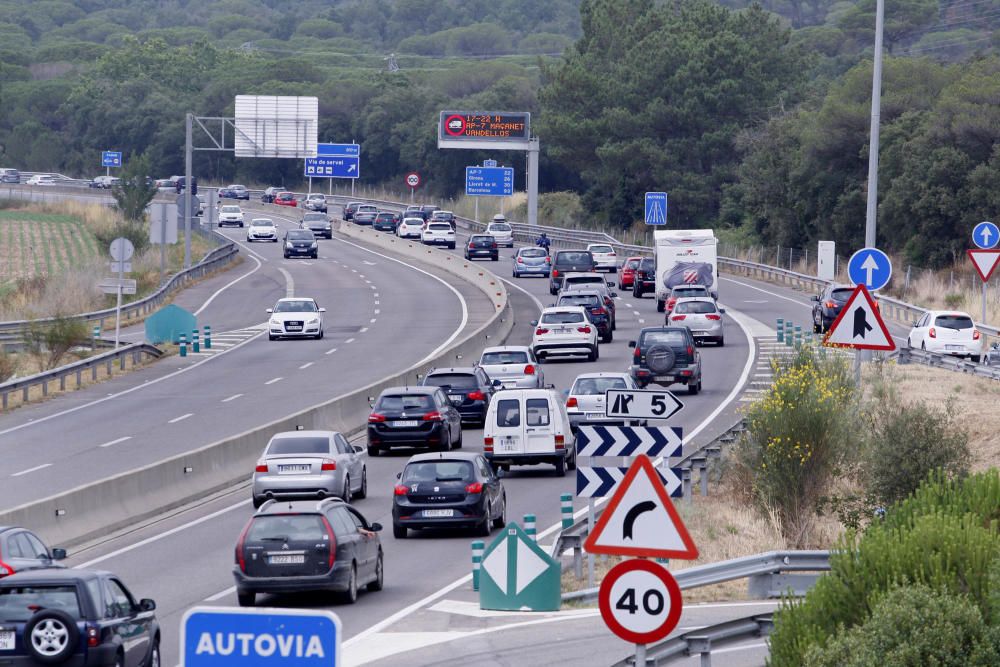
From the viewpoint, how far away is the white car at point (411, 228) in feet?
316

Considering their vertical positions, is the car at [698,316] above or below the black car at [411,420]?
above

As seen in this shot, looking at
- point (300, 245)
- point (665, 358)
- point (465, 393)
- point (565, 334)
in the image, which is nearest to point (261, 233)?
point (300, 245)

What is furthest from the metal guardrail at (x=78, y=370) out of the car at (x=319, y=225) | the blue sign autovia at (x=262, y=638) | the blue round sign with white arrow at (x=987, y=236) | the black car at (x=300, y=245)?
the car at (x=319, y=225)

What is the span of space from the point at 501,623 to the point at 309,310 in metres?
36.0

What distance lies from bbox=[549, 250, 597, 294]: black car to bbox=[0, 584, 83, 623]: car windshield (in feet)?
169

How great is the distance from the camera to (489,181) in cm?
10900

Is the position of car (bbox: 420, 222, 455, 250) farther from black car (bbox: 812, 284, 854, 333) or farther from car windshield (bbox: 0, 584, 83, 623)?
car windshield (bbox: 0, 584, 83, 623)

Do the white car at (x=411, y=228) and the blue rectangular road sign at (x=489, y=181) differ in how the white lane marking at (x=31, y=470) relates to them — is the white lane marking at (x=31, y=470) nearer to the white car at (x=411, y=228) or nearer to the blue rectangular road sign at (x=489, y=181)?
the white car at (x=411, y=228)

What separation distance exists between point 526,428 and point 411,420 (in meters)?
3.37

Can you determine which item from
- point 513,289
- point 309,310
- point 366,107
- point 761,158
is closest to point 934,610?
point 309,310

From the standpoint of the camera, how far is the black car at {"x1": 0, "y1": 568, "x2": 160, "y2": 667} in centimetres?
1241

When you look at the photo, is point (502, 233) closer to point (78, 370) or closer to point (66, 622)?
point (78, 370)

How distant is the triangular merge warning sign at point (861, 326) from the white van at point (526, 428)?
9180mm

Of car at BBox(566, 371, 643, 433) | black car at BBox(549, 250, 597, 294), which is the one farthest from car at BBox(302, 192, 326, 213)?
car at BBox(566, 371, 643, 433)
